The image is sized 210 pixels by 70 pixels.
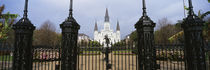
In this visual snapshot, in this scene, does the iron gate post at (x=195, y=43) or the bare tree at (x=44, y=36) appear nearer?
the iron gate post at (x=195, y=43)

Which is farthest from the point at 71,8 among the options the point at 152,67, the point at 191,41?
the point at 191,41

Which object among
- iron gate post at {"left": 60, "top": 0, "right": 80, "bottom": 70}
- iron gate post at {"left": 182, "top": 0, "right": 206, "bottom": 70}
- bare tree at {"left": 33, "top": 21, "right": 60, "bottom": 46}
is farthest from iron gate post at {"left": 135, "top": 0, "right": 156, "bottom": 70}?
bare tree at {"left": 33, "top": 21, "right": 60, "bottom": 46}

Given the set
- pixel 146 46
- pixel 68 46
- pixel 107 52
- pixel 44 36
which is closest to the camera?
pixel 146 46

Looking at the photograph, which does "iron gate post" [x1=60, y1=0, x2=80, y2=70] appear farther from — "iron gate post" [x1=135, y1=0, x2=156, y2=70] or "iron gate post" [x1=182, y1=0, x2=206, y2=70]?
"iron gate post" [x1=182, y1=0, x2=206, y2=70]

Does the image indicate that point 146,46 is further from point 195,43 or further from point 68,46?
point 68,46

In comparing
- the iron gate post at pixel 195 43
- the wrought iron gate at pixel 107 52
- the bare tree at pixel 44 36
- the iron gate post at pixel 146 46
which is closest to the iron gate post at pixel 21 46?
the wrought iron gate at pixel 107 52

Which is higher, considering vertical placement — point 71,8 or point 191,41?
point 71,8

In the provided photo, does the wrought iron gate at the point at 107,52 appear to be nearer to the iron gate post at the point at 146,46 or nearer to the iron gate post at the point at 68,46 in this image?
the iron gate post at the point at 68,46

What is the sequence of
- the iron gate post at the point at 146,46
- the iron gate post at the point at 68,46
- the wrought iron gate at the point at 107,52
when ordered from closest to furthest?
1. the iron gate post at the point at 146,46
2. the iron gate post at the point at 68,46
3. the wrought iron gate at the point at 107,52

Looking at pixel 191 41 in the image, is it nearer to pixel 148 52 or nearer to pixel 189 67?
pixel 189 67

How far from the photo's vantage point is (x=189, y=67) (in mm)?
4406

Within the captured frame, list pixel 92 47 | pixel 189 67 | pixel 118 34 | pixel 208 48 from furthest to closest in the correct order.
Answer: pixel 118 34 → pixel 92 47 → pixel 208 48 → pixel 189 67

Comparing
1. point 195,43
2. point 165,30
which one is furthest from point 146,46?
point 165,30

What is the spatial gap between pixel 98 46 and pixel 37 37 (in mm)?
38397
